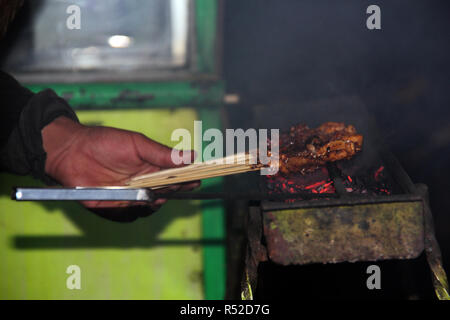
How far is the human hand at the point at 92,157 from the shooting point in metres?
3.56

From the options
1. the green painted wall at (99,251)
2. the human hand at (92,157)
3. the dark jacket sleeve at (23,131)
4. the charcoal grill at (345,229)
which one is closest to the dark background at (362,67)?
the green painted wall at (99,251)

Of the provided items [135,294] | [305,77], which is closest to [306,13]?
[305,77]

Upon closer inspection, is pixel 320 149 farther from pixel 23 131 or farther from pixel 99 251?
pixel 99 251

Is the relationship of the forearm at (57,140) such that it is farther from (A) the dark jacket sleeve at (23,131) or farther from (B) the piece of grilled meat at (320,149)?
(B) the piece of grilled meat at (320,149)

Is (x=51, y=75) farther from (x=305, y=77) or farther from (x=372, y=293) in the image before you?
(x=372, y=293)

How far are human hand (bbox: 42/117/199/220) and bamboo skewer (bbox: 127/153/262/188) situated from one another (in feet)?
2.22

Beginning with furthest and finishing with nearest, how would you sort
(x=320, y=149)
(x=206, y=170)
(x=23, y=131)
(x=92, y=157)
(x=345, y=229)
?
(x=92, y=157), (x=23, y=131), (x=320, y=149), (x=206, y=170), (x=345, y=229)

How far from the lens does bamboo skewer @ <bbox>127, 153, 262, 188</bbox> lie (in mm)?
2713

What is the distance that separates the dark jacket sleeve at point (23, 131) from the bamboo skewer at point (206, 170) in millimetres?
1086

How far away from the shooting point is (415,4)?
14.5 ft

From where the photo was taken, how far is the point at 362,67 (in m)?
4.64

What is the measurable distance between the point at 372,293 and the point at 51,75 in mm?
3836

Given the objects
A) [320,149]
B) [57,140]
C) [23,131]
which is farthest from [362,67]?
[23,131]

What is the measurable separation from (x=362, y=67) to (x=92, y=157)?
9.53 ft
